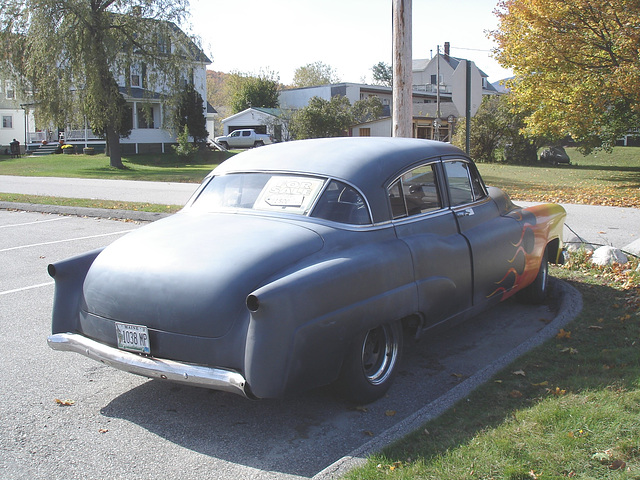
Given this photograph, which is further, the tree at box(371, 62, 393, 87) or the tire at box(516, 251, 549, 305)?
the tree at box(371, 62, 393, 87)

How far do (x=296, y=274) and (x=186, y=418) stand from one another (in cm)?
124

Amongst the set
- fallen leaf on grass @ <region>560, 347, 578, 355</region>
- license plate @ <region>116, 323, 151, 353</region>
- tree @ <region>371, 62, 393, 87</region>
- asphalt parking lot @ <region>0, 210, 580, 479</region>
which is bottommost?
asphalt parking lot @ <region>0, 210, 580, 479</region>

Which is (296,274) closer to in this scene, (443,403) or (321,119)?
(443,403)

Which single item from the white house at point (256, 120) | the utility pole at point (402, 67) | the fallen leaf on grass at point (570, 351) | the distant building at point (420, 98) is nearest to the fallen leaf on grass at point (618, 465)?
the fallen leaf on grass at point (570, 351)

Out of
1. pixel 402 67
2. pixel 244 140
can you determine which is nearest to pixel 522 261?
pixel 402 67

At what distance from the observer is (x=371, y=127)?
2299 inches

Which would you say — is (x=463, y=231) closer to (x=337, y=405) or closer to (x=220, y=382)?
(x=337, y=405)

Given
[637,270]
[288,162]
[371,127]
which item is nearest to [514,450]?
[288,162]

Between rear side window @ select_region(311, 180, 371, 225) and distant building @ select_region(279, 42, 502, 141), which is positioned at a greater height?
distant building @ select_region(279, 42, 502, 141)

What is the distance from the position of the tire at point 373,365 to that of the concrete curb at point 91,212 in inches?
355

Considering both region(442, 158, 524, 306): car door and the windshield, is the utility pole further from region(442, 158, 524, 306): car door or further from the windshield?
the windshield

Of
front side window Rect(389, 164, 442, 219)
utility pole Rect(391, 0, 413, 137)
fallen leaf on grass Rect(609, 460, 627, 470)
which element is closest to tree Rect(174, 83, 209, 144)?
utility pole Rect(391, 0, 413, 137)

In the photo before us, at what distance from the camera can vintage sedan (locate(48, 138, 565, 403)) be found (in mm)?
3654

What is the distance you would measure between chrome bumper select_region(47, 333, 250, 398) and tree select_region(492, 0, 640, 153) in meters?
18.3
